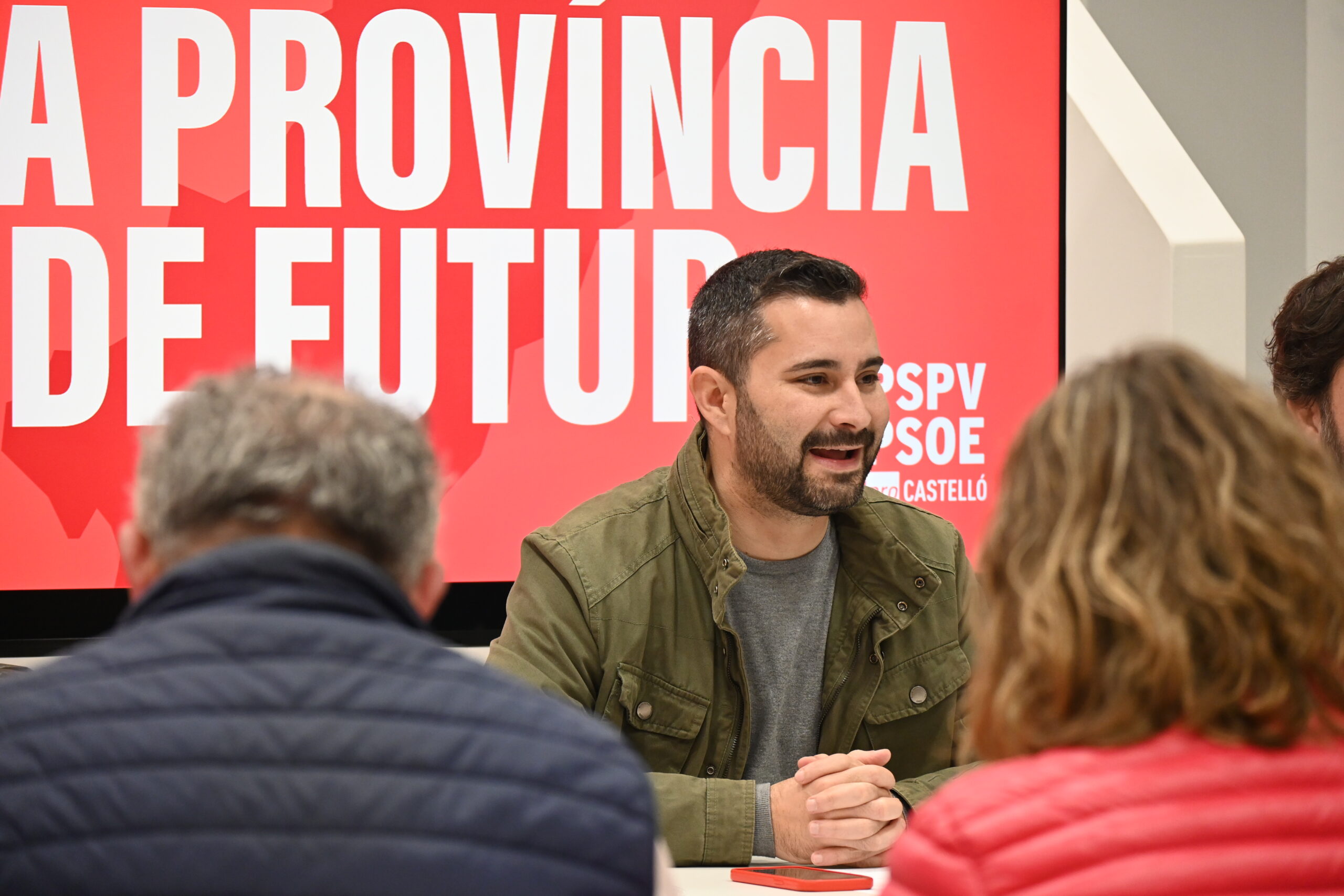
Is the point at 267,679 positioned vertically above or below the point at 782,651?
above

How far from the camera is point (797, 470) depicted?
248 centimetres

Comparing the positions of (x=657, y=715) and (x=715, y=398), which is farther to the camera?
(x=715, y=398)

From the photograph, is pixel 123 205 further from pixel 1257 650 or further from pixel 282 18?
pixel 1257 650

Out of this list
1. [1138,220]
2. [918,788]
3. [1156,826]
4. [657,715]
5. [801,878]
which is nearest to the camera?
[1156,826]

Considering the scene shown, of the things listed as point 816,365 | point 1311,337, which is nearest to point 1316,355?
point 1311,337

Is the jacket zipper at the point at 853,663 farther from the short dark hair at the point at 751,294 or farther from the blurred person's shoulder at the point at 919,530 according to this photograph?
the short dark hair at the point at 751,294

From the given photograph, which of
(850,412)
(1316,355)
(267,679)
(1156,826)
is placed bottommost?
(1156,826)

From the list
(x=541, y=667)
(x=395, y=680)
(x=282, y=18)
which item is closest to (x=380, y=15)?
(x=282, y=18)

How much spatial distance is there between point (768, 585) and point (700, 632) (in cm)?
18

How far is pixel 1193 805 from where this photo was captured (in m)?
0.99

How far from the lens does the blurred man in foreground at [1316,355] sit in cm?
231

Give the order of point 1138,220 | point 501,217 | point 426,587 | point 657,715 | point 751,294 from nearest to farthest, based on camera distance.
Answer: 1. point 426,587
2. point 657,715
3. point 751,294
4. point 501,217
5. point 1138,220

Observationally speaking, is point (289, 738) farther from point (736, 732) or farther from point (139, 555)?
point (736, 732)

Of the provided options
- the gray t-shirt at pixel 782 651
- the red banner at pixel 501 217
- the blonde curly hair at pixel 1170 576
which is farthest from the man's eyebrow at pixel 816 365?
the blonde curly hair at pixel 1170 576
